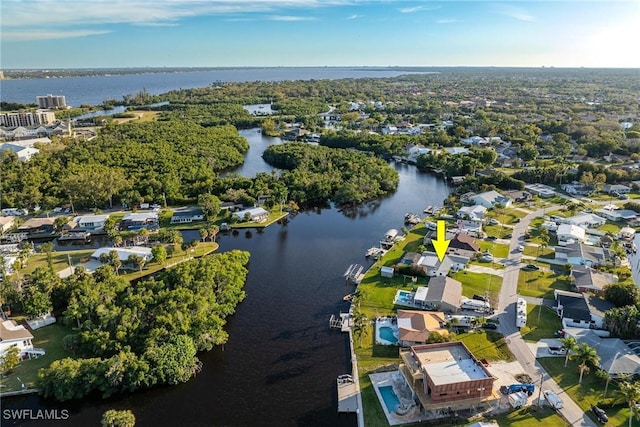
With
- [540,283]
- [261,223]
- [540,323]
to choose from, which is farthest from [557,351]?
[261,223]

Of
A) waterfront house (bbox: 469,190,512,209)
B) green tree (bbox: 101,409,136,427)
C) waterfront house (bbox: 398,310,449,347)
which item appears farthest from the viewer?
waterfront house (bbox: 469,190,512,209)

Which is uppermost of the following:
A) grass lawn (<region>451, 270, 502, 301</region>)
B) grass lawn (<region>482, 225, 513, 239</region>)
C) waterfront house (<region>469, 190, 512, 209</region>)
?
waterfront house (<region>469, 190, 512, 209</region>)

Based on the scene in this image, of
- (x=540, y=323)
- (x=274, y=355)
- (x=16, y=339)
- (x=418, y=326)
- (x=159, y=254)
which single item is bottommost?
(x=274, y=355)

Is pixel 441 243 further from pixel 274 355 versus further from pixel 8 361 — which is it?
pixel 8 361

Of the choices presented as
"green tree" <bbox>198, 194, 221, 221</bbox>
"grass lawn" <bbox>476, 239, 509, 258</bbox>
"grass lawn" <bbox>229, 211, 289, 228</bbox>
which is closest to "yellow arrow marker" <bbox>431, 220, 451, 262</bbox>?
"grass lawn" <bbox>476, 239, 509, 258</bbox>

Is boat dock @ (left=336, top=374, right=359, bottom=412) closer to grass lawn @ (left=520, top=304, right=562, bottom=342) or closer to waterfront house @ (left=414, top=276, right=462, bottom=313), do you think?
waterfront house @ (left=414, top=276, right=462, bottom=313)

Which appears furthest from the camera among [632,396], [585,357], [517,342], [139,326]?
[517,342]

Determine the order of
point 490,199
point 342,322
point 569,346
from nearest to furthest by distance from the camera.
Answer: point 569,346 < point 342,322 < point 490,199
